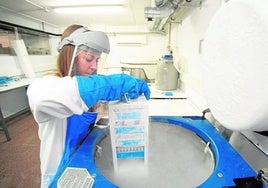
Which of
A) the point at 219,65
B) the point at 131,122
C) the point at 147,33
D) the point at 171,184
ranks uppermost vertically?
the point at 147,33

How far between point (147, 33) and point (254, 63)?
515cm

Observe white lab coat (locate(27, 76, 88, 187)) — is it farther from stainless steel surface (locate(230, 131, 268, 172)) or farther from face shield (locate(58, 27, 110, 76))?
stainless steel surface (locate(230, 131, 268, 172))

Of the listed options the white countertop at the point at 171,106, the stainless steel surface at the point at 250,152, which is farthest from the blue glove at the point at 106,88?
the white countertop at the point at 171,106

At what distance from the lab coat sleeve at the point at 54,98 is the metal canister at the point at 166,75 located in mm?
1768

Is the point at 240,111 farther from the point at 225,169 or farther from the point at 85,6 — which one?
the point at 85,6

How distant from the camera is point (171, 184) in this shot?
0.70m

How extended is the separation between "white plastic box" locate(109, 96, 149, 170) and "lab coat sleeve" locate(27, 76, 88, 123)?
136 mm

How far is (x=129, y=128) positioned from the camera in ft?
2.30

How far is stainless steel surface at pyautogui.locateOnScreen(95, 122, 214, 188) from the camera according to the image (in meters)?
0.72

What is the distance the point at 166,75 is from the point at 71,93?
1.83 metres

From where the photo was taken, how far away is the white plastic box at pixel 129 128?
2.21ft

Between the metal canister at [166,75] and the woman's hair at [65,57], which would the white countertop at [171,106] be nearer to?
the metal canister at [166,75]

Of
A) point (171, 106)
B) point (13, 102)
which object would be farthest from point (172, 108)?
point (13, 102)

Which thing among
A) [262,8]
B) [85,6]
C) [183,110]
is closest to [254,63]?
[262,8]
